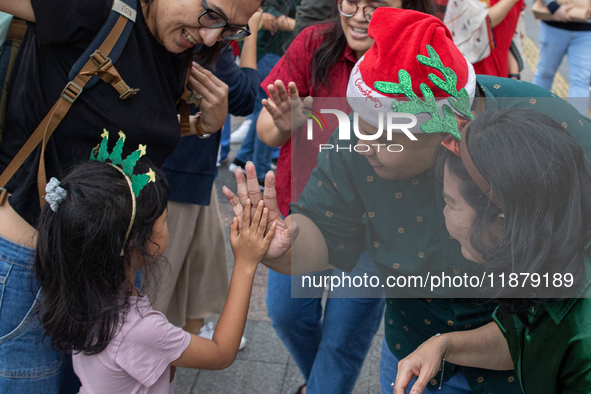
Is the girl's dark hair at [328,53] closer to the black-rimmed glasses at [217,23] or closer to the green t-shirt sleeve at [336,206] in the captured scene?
the green t-shirt sleeve at [336,206]

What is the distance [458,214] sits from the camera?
1.31 meters

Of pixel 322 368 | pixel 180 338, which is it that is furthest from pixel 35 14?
pixel 322 368

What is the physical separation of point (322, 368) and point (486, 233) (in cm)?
112

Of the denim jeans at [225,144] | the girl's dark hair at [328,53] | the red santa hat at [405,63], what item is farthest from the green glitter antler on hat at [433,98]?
Result: the denim jeans at [225,144]

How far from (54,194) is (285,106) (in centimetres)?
88

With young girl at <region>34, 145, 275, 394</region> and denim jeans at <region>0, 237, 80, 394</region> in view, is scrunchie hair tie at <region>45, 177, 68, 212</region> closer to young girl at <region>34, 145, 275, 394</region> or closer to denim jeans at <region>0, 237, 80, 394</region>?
young girl at <region>34, 145, 275, 394</region>

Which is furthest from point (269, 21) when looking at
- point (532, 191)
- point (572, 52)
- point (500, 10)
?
point (572, 52)

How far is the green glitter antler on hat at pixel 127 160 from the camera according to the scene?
144 centimetres

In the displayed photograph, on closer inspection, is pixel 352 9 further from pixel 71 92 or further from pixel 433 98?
pixel 71 92

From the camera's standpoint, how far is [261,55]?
4.08 m

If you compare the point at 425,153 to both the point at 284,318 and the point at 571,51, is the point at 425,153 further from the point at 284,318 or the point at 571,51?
the point at 571,51

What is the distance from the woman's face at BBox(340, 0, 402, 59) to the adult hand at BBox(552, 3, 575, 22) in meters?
2.88

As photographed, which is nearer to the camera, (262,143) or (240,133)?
(262,143)

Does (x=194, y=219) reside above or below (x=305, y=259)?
below
